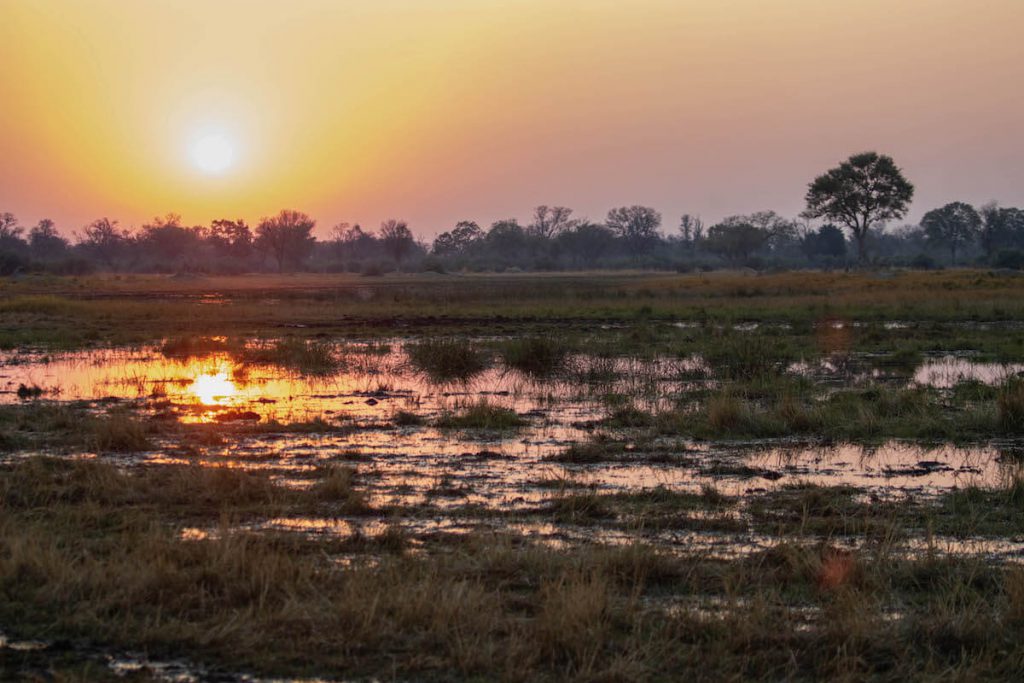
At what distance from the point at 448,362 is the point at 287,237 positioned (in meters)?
128

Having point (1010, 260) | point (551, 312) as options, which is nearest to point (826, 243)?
point (1010, 260)

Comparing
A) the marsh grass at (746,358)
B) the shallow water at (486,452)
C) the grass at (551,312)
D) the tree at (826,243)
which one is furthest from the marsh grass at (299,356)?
the tree at (826,243)

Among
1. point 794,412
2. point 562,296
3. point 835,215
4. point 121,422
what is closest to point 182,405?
point 121,422

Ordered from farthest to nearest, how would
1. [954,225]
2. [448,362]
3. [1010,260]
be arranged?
1. [954,225]
2. [1010,260]
3. [448,362]

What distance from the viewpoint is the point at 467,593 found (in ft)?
20.2

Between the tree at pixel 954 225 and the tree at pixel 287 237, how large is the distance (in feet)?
314

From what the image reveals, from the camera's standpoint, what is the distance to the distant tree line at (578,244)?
85.5 metres

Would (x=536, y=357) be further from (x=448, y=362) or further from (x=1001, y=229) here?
(x=1001, y=229)

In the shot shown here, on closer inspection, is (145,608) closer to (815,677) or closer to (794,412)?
(815,677)

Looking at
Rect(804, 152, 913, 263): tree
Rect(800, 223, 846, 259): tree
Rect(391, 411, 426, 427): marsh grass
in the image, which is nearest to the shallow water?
Rect(391, 411, 426, 427): marsh grass

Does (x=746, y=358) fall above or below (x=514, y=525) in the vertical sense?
above

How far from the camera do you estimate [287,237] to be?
471ft

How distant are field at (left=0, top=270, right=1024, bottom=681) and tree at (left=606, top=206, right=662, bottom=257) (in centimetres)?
15580

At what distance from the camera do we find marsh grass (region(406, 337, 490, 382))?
65.8 ft
